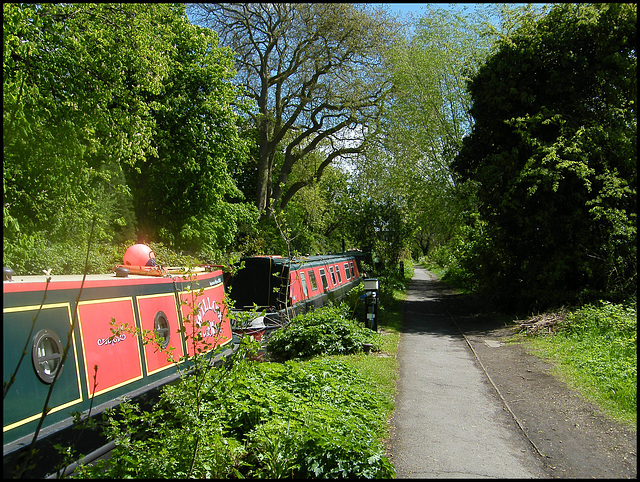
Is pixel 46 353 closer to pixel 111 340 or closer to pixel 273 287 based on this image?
pixel 111 340

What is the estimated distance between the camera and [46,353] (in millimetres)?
4039

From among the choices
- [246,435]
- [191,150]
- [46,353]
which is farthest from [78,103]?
[246,435]

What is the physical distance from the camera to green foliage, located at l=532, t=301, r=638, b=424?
603 cm

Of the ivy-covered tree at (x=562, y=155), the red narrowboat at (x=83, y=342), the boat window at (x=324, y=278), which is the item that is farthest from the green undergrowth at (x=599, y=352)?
the boat window at (x=324, y=278)

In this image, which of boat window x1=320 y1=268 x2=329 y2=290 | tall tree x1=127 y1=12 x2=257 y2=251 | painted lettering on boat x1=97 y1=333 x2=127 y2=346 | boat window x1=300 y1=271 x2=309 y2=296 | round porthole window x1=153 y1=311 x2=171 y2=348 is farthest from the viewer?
tall tree x1=127 y1=12 x2=257 y2=251

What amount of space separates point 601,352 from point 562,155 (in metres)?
5.60

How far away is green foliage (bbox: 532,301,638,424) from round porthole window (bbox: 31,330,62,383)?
544 cm

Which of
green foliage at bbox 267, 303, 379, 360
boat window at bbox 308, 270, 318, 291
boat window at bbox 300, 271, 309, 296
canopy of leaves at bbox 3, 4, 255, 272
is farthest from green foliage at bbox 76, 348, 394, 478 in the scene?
boat window at bbox 308, 270, 318, 291

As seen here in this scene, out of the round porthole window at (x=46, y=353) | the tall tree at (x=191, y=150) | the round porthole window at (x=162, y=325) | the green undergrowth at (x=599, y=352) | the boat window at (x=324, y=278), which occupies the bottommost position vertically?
the green undergrowth at (x=599, y=352)

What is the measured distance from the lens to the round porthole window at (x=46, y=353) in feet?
12.6

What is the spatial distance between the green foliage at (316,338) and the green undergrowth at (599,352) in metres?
3.29

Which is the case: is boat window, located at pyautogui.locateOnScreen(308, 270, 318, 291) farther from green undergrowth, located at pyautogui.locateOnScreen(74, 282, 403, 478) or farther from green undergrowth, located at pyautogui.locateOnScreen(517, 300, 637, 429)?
green undergrowth, located at pyautogui.locateOnScreen(74, 282, 403, 478)

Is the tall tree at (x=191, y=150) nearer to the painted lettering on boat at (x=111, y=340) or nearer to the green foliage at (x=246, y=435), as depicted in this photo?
the painted lettering on boat at (x=111, y=340)

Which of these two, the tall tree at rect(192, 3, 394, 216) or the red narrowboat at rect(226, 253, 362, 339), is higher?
the tall tree at rect(192, 3, 394, 216)
